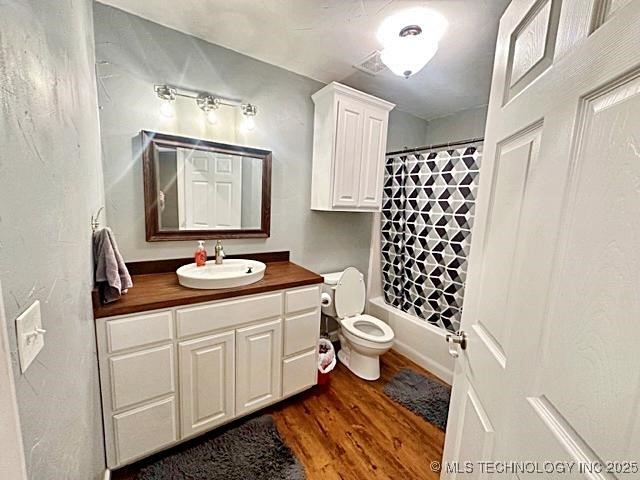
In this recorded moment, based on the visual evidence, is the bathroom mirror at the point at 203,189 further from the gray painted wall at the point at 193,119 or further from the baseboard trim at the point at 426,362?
the baseboard trim at the point at 426,362

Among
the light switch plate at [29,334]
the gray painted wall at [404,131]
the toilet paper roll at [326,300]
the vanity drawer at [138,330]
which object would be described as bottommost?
the toilet paper roll at [326,300]

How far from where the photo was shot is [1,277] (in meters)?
0.42

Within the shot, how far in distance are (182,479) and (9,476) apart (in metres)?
1.22

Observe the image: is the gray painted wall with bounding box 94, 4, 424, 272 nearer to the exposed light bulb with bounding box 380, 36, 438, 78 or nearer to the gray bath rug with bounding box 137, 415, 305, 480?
the exposed light bulb with bounding box 380, 36, 438, 78

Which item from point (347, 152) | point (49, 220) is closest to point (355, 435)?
point (49, 220)

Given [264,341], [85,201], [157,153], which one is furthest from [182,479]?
[157,153]

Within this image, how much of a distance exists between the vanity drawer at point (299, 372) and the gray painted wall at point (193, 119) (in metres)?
0.78

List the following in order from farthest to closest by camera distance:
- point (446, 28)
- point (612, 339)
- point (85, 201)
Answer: point (446, 28)
point (85, 201)
point (612, 339)

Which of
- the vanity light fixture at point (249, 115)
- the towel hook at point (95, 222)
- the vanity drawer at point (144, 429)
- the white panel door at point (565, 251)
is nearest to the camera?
the white panel door at point (565, 251)

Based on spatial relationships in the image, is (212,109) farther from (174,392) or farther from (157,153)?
(174,392)

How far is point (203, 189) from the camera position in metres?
1.84

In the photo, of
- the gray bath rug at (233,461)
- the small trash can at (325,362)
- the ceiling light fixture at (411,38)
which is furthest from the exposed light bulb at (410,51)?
the gray bath rug at (233,461)

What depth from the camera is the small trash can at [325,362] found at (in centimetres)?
201

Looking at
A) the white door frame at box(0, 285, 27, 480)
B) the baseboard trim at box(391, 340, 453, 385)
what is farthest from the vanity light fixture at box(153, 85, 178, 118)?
the baseboard trim at box(391, 340, 453, 385)
